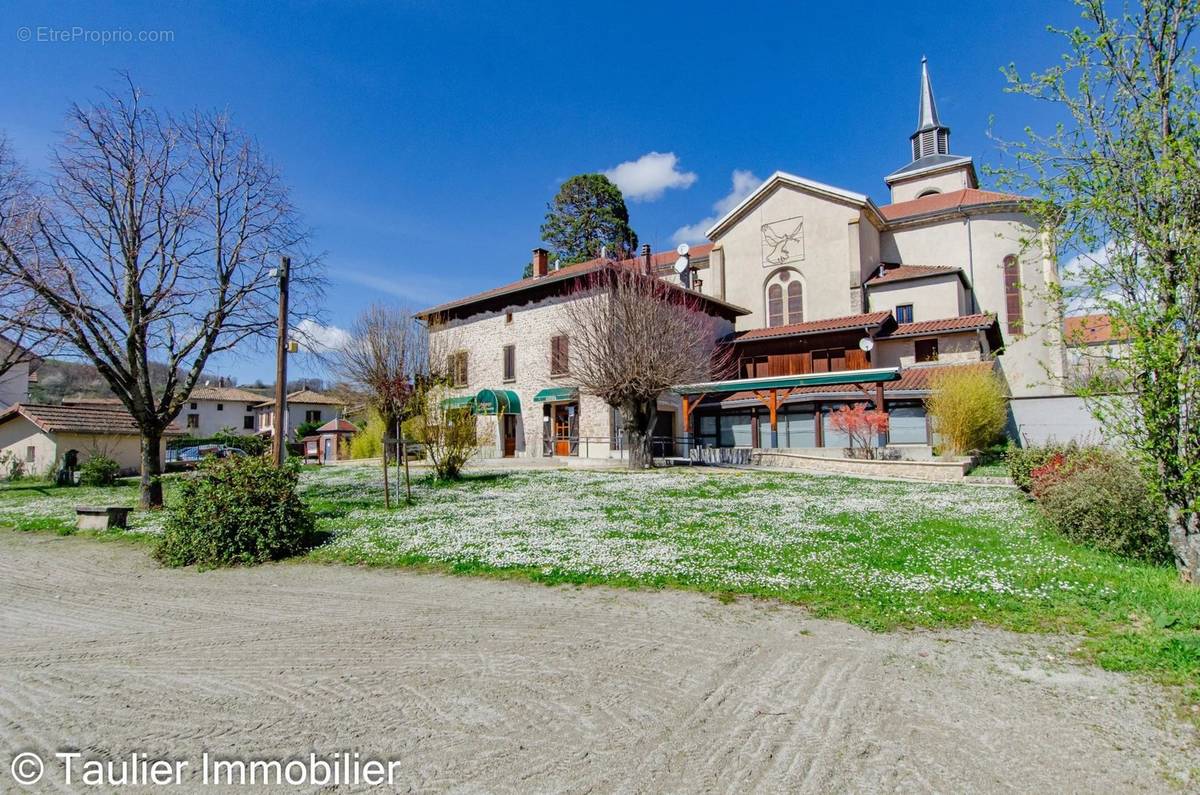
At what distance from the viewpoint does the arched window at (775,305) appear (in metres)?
35.0

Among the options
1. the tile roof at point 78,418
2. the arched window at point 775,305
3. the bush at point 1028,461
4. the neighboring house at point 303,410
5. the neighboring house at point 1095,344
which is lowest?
the bush at point 1028,461

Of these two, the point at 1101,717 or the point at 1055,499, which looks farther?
the point at 1055,499

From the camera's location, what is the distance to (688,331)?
22.6m

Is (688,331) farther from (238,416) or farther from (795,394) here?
(238,416)

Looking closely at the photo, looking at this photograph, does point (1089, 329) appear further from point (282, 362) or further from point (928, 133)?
point (928, 133)

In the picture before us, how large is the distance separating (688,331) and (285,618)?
1861 centimetres

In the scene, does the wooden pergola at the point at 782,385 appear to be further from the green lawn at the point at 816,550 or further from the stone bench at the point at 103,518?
the stone bench at the point at 103,518

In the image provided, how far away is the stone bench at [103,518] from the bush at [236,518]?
11.5 ft

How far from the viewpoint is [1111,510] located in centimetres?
722

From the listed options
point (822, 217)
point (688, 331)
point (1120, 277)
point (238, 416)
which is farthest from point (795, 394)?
point (238, 416)

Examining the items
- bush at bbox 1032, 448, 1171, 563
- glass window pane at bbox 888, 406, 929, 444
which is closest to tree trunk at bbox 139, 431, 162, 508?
bush at bbox 1032, 448, 1171, 563

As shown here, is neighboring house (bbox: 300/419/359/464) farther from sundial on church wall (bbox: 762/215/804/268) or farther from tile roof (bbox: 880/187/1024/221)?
tile roof (bbox: 880/187/1024/221)

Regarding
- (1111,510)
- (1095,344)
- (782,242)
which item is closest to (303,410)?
(782,242)

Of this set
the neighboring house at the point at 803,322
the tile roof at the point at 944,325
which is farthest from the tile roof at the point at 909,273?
the tile roof at the point at 944,325
